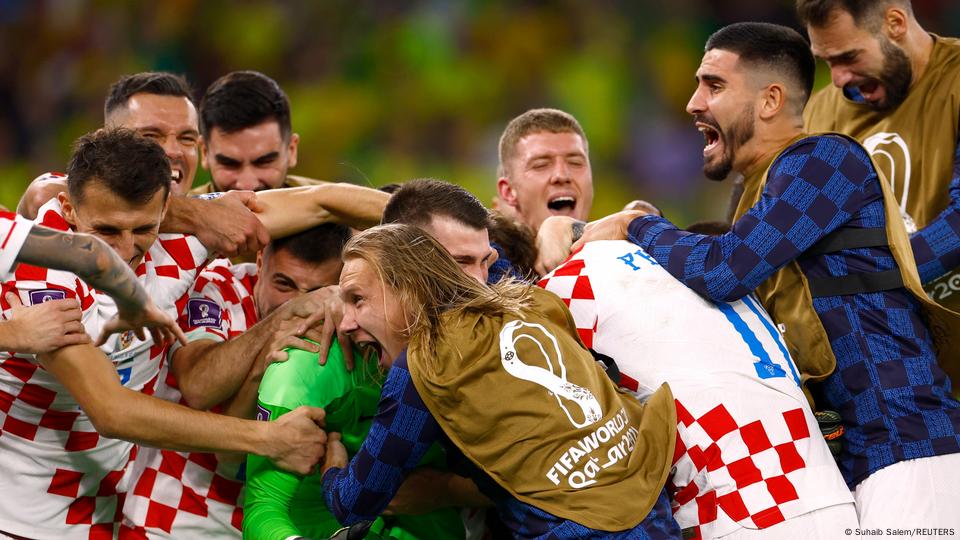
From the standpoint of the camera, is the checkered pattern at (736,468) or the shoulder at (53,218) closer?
the checkered pattern at (736,468)

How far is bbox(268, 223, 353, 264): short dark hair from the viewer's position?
3.77 metres

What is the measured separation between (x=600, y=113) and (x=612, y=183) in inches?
23.3

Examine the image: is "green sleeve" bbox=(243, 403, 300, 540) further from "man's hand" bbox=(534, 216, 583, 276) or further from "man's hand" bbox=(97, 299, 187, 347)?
"man's hand" bbox=(534, 216, 583, 276)

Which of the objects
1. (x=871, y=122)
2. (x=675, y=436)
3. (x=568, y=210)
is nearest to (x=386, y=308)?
(x=675, y=436)

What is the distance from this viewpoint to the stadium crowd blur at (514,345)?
2.81 meters

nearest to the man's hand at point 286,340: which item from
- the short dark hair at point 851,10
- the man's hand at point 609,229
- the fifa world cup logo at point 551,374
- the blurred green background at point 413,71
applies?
the fifa world cup logo at point 551,374

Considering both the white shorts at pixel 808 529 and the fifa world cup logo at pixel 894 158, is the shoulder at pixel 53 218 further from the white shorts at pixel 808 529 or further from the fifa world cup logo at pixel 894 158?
the fifa world cup logo at pixel 894 158

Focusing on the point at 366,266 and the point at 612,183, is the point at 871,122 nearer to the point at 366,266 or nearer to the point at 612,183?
the point at 366,266

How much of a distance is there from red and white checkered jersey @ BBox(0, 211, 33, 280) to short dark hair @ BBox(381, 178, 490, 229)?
42.9 inches

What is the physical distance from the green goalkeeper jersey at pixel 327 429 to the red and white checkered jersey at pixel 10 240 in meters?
0.80

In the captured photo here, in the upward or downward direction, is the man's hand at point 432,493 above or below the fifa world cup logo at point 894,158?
below

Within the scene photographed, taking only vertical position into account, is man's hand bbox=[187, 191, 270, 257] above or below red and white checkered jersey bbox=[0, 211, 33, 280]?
above

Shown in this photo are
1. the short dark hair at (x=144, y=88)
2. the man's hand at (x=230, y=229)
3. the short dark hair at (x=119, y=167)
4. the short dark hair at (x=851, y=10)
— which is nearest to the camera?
the short dark hair at (x=119, y=167)

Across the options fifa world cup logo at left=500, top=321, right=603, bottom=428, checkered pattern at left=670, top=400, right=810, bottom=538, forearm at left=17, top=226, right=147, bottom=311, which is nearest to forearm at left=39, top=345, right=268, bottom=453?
forearm at left=17, top=226, right=147, bottom=311
